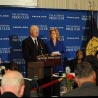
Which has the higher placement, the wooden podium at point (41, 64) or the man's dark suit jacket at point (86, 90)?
the man's dark suit jacket at point (86, 90)

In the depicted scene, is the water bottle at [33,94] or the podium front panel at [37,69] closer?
the water bottle at [33,94]

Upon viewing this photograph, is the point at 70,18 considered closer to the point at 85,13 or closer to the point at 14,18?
the point at 85,13

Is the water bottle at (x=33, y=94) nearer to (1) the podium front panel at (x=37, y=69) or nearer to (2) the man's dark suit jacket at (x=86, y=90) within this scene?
(2) the man's dark suit jacket at (x=86, y=90)

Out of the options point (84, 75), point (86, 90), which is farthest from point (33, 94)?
point (86, 90)

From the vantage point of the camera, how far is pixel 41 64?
7758mm

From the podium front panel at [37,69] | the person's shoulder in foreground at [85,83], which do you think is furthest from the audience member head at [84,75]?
the podium front panel at [37,69]

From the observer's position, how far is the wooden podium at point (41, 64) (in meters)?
7.75

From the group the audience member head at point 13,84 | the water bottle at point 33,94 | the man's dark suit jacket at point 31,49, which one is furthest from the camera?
the man's dark suit jacket at point 31,49

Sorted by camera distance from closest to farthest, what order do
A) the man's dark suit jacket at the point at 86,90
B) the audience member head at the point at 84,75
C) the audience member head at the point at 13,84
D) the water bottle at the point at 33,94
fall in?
the audience member head at the point at 13,84
the man's dark suit jacket at the point at 86,90
the audience member head at the point at 84,75
the water bottle at the point at 33,94

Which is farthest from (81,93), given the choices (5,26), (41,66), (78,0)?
(78,0)

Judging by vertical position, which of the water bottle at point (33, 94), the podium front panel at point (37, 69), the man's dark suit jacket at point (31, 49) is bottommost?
the podium front panel at point (37, 69)

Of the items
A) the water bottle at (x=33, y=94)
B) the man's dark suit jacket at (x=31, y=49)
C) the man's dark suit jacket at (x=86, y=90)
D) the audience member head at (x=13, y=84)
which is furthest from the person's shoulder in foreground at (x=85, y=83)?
the man's dark suit jacket at (x=31, y=49)

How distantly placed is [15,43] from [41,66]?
2.19 m

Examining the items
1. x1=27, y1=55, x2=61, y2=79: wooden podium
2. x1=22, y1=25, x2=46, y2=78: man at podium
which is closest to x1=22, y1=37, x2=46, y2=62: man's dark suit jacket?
x1=22, y1=25, x2=46, y2=78: man at podium
